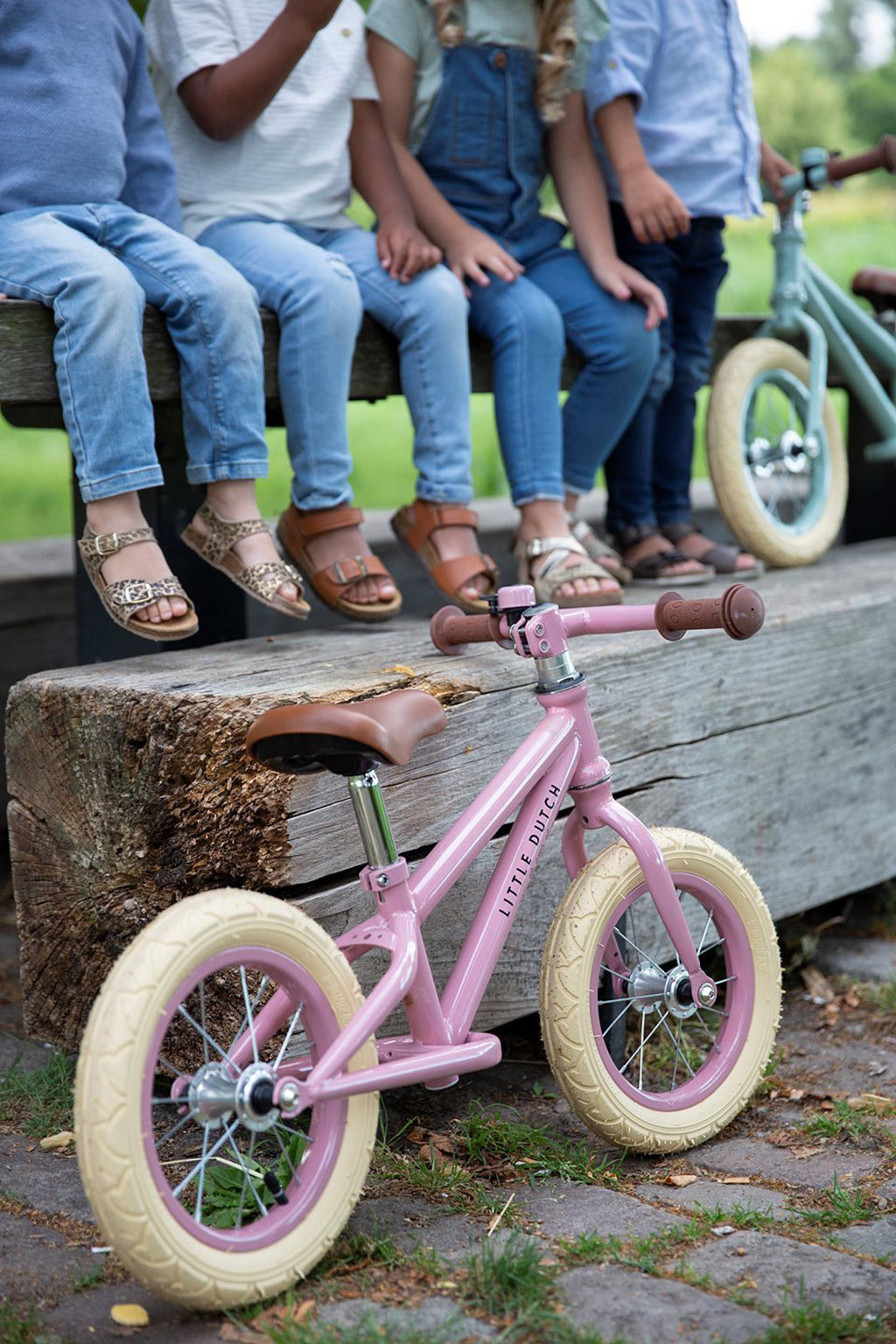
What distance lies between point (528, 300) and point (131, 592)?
1207mm

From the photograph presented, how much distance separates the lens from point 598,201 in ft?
11.4

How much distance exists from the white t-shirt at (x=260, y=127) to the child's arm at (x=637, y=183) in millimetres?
593

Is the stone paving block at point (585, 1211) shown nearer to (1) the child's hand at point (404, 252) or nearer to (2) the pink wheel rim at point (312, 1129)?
(2) the pink wheel rim at point (312, 1129)

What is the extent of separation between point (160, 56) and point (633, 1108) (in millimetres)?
2309

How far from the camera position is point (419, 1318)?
1.82 metres

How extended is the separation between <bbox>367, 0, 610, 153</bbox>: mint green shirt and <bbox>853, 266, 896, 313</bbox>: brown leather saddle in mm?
1743

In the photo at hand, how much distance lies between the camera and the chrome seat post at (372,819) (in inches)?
76.9

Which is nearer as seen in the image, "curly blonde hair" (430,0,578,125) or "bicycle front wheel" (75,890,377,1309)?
"bicycle front wheel" (75,890,377,1309)

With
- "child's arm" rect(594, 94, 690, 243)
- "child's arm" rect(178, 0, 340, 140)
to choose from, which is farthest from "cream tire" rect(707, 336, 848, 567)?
"child's arm" rect(178, 0, 340, 140)

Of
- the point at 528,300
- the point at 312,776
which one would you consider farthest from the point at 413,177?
the point at 312,776

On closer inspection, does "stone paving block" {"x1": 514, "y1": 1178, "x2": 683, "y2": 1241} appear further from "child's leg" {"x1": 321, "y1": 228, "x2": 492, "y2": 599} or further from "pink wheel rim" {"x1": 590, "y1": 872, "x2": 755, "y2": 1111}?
"child's leg" {"x1": 321, "y1": 228, "x2": 492, "y2": 599}

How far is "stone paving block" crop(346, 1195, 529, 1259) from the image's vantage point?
80.3 inches

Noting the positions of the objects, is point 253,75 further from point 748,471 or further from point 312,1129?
point 312,1129

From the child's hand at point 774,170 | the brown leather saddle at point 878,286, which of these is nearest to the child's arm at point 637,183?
→ the child's hand at point 774,170
